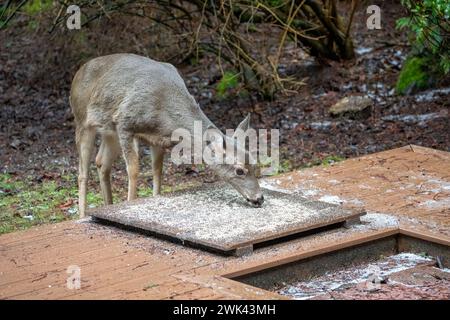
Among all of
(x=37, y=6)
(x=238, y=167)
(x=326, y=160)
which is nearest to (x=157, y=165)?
(x=238, y=167)

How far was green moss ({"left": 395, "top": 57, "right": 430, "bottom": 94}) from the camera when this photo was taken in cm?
1333

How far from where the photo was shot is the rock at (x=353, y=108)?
12.8 meters

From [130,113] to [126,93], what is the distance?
0.23 meters

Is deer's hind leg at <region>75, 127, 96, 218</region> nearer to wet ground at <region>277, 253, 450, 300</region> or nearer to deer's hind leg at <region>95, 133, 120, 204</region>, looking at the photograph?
deer's hind leg at <region>95, 133, 120, 204</region>

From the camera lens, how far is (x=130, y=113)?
8648mm

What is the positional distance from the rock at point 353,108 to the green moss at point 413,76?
750 mm

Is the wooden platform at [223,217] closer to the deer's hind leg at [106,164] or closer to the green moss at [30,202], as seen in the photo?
the deer's hind leg at [106,164]

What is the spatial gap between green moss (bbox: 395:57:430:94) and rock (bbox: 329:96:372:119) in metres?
0.75

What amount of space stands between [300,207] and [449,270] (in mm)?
1335

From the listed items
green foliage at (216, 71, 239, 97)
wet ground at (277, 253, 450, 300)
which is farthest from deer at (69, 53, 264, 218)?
green foliage at (216, 71, 239, 97)

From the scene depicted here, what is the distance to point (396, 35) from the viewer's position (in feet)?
52.7

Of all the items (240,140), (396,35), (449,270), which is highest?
(396,35)

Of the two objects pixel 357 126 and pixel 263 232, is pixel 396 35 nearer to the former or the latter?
pixel 357 126
